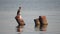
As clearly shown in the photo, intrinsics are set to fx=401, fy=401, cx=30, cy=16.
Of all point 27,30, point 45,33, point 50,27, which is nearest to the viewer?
point 45,33

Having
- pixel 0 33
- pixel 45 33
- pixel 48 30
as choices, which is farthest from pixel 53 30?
pixel 0 33

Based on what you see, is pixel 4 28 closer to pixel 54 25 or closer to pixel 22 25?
pixel 22 25

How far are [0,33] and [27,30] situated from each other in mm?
2705

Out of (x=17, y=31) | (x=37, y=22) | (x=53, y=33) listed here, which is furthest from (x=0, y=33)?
(x=37, y=22)

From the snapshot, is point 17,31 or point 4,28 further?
point 4,28

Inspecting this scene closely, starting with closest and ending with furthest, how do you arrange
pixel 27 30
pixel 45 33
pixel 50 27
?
pixel 45 33, pixel 27 30, pixel 50 27

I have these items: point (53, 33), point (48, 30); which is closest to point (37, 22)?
point (48, 30)

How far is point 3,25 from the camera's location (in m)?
36.0

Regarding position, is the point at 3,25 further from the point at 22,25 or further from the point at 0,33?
the point at 0,33

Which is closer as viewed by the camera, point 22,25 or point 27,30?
point 27,30

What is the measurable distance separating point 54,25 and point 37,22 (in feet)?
5.66

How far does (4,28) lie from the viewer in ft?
110

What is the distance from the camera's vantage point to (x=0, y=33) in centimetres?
3008

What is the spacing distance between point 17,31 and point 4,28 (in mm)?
2793
